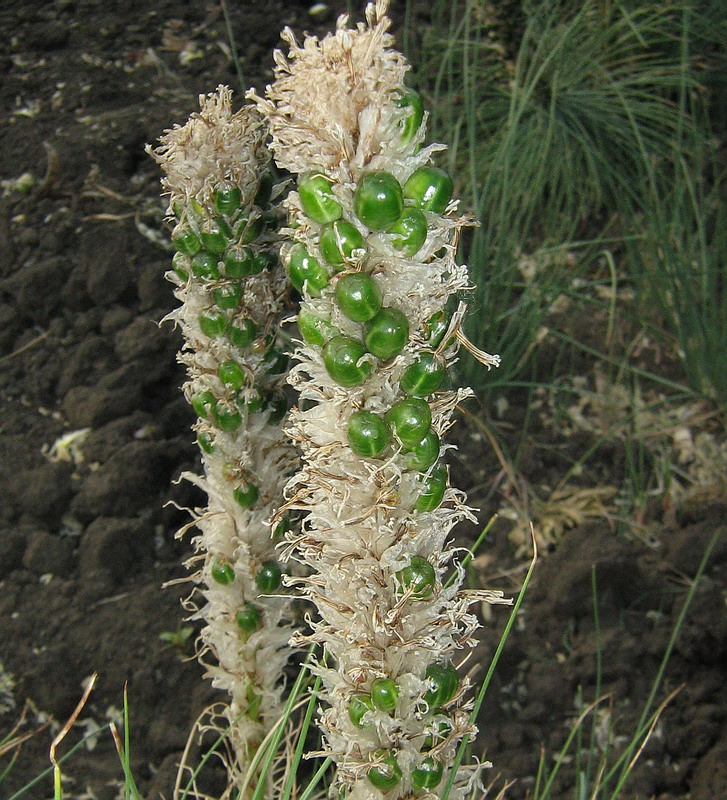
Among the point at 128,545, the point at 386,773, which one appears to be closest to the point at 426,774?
the point at 386,773

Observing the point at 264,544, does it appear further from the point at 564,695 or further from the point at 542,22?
the point at 542,22

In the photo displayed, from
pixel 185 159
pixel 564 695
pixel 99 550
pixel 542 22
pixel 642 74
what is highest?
pixel 185 159

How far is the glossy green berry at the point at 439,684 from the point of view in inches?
28.5

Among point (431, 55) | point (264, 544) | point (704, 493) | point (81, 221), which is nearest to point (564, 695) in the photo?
point (704, 493)

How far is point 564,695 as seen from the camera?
1480 mm

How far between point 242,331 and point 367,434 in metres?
0.29

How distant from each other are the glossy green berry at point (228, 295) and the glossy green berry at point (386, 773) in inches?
16.4

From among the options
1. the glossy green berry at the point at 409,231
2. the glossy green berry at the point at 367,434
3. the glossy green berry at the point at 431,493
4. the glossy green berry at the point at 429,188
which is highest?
the glossy green berry at the point at 429,188

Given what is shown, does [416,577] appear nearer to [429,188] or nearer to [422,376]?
[422,376]

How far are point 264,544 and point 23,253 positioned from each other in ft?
3.51

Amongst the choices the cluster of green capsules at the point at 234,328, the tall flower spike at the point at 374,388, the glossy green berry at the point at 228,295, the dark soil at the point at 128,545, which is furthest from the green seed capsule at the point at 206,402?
the dark soil at the point at 128,545

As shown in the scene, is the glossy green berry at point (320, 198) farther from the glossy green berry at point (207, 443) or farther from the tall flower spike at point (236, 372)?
the glossy green berry at point (207, 443)

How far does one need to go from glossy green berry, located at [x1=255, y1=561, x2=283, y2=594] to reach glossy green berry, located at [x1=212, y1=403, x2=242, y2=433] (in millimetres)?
161

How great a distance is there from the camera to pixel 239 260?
32.8 inches
